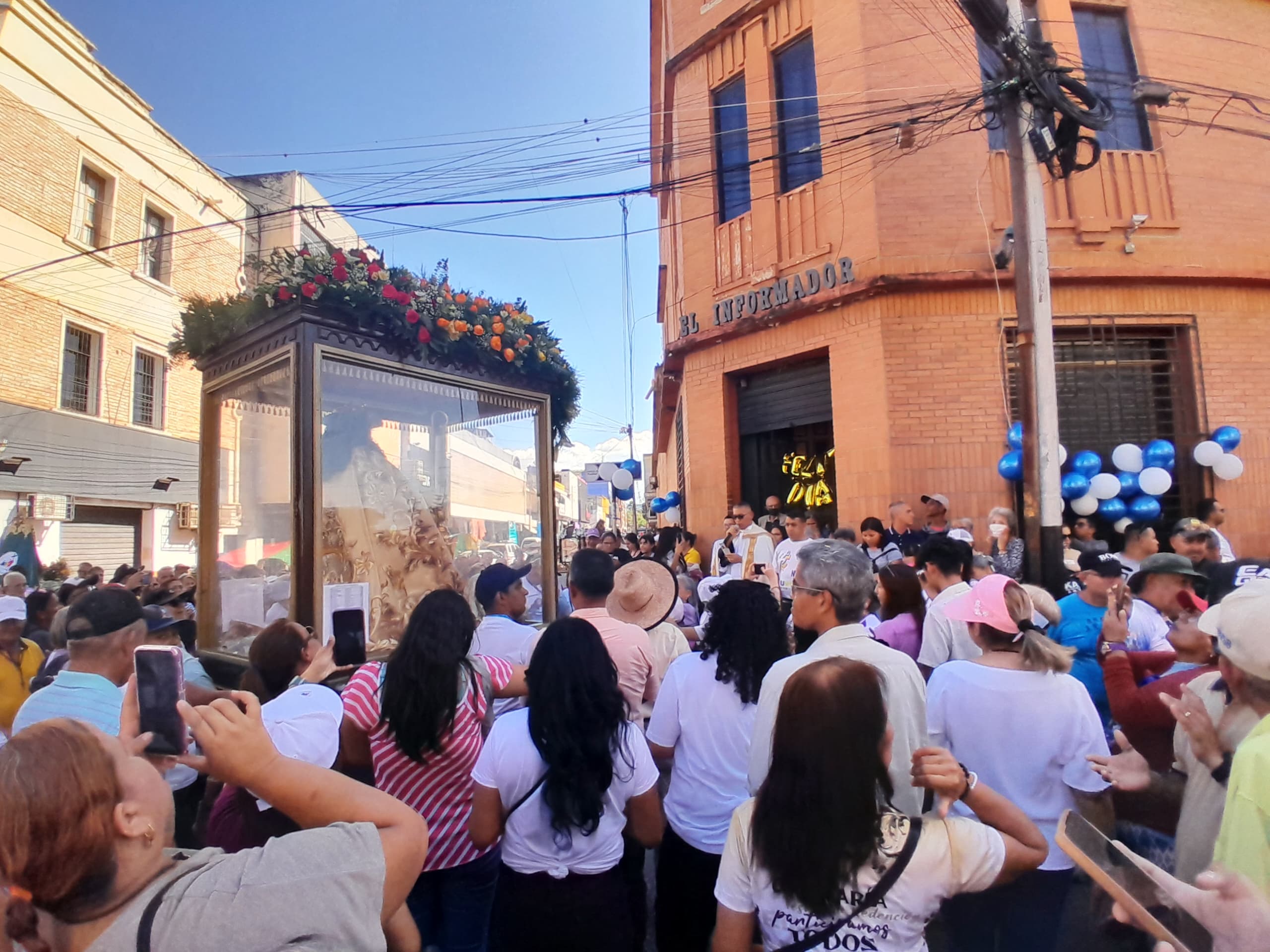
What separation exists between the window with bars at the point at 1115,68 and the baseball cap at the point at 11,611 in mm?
11885

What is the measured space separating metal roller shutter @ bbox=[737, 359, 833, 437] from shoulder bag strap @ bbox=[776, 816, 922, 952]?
7790 mm

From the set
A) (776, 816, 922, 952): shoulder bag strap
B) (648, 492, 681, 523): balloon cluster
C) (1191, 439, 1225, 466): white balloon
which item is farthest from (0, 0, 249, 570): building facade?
(1191, 439, 1225, 466): white balloon

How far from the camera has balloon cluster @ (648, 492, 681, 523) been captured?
14031 mm

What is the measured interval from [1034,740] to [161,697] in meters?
2.64

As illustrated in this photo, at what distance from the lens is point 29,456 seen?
13.3m

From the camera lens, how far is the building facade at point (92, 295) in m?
13.2

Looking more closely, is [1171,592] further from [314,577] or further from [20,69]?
[20,69]

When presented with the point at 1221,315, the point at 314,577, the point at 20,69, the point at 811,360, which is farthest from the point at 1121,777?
the point at 20,69

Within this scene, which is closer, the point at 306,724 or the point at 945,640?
the point at 306,724

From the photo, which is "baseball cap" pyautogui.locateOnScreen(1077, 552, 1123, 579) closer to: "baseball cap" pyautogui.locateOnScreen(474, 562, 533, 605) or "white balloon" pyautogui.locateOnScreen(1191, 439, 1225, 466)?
"baseball cap" pyautogui.locateOnScreen(474, 562, 533, 605)

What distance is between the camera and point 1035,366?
6395mm

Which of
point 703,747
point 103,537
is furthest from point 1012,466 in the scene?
point 103,537

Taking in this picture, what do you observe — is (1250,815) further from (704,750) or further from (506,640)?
(506,640)

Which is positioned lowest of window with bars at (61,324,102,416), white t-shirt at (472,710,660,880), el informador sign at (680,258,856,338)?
white t-shirt at (472,710,660,880)
